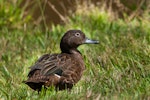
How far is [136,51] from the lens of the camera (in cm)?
812

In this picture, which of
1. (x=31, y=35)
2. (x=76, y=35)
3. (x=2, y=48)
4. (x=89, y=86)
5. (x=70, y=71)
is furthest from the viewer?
(x=31, y=35)

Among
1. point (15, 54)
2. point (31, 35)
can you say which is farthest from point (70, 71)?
point (31, 35)

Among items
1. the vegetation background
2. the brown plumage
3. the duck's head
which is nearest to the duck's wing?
the brown plumage

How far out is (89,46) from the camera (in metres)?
10.1

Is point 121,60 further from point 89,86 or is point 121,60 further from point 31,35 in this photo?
point 31,35

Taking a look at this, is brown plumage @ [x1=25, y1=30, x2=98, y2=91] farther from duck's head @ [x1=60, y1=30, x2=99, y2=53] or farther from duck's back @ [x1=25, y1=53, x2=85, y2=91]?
duck's head @ [x1=60, y1=30, x2=99, y2=53]

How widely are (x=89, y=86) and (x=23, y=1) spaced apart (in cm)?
693

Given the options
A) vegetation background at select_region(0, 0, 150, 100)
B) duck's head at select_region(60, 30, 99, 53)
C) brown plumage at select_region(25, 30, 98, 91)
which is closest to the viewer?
vegetation background at select_region(0, 0, 150, 100)

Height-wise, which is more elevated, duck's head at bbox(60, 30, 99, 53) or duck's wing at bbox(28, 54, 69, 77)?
duck's head at bbox(60, 30, 99, 53)

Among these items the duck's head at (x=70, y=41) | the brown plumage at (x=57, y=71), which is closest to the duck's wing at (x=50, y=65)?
the brown plumage at (x=57, y=71)

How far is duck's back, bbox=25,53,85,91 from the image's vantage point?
296 inches

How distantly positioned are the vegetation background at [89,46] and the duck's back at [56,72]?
Answer: 0.40 feet

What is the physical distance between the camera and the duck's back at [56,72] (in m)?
7.51

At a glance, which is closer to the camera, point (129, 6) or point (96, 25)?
point (96, 25)
